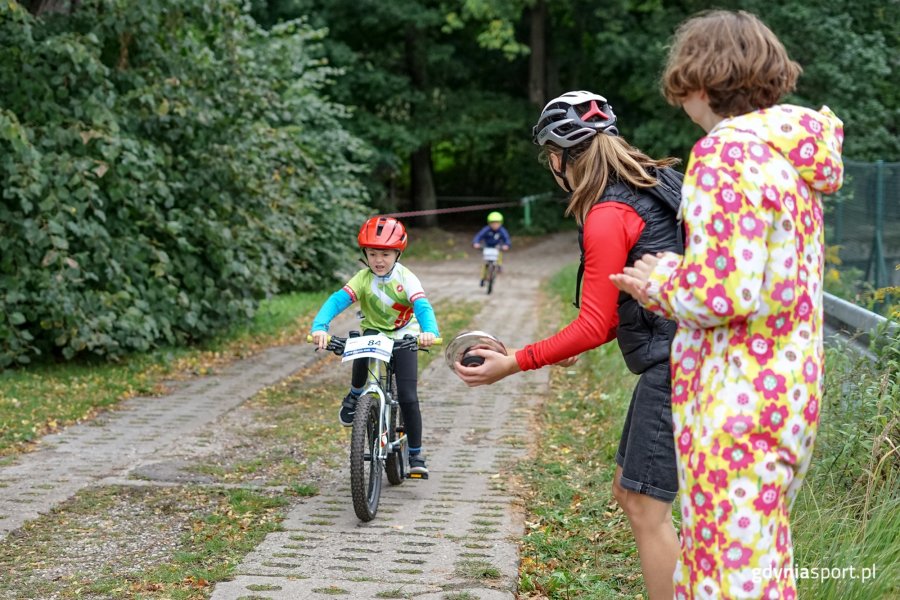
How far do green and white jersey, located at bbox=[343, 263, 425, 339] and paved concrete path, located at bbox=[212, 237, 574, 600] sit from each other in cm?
107

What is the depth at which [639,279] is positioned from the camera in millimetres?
2748

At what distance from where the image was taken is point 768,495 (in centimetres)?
249

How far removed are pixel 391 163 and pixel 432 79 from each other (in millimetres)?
4690

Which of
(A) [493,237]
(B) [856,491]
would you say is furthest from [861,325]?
(A) [493,237]

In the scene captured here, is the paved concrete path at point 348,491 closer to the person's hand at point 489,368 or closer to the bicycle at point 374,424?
the bicycle at point 374,424

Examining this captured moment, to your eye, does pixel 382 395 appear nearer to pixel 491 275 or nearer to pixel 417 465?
pixel 417 465

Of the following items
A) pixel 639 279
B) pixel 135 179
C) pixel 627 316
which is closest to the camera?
pixel 639 279

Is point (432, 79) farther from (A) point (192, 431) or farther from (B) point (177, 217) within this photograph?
(A) point (192, 431)

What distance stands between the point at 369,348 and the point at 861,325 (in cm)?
264

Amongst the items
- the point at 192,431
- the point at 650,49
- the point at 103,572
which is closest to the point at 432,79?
the point at 650,49

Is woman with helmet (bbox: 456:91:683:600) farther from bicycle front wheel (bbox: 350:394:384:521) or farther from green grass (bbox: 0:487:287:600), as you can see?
bicycle front wheel (bbox: 350:394:384:521)

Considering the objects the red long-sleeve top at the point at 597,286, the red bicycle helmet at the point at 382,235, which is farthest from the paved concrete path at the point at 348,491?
the red long-sleeve top at the point at 597,286

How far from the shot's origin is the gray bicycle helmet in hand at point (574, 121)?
370 centimetres

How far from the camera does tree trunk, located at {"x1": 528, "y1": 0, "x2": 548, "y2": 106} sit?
1398 inches
